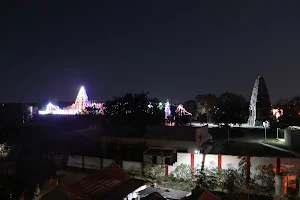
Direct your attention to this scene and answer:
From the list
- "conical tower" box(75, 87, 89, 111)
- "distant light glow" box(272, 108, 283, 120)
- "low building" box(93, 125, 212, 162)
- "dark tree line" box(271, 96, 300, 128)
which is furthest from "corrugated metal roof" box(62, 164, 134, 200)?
"conical tower" box(75, 87, 89, 111)

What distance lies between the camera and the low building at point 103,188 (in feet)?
29.9

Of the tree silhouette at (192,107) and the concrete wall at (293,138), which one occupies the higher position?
the tree silhouette at (192,107)

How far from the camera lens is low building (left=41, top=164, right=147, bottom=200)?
9.12m

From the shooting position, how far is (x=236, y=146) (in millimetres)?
20844

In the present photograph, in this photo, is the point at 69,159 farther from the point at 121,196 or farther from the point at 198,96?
the point at 198,96

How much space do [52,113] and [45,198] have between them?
1280 inches

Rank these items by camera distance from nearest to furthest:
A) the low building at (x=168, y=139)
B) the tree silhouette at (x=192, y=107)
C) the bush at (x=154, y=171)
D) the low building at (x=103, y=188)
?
the low building at (x=103, y=188)
the bush at (x=154, y=171)
the low building at (x=168, y=139)
the tree silhouette at (x=192, y=107)

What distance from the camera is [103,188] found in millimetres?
10188

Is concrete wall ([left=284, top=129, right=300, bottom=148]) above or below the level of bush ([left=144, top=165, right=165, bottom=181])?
above

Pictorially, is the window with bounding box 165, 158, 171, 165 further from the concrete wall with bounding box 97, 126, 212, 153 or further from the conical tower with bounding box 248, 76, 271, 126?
the conical tower with bounding box 248, 76, 271, 126

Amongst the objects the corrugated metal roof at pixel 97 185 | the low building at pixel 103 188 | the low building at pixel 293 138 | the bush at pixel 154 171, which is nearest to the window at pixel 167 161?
the bush at pixel 154 171

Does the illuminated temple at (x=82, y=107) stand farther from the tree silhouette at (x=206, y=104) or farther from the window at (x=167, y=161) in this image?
the window at (x=167, y=161)

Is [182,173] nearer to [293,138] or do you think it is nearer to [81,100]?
[293,138]

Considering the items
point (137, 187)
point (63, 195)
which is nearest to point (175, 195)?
point (137, 187)
